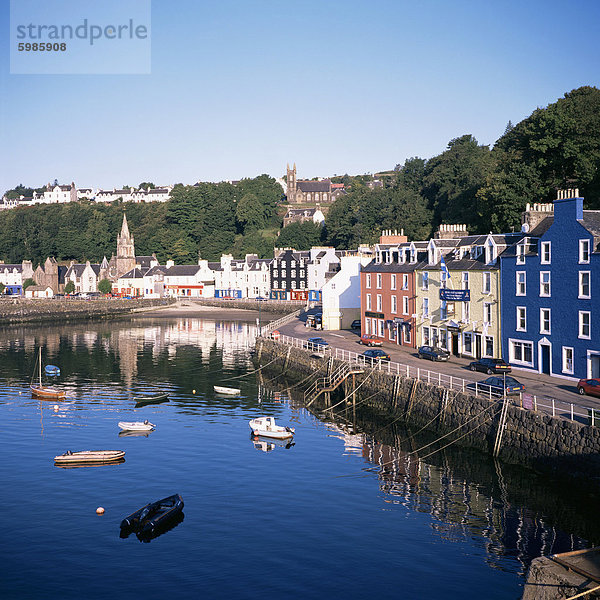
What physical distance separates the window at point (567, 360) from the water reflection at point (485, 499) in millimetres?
10258

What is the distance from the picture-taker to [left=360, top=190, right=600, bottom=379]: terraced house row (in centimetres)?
4434

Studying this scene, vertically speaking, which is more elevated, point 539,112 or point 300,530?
point 539,112

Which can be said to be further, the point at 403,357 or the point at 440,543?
the point at 403,357

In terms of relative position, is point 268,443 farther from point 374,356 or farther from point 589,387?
point 589,387

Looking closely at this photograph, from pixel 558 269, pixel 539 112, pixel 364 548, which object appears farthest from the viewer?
pixel 539 112

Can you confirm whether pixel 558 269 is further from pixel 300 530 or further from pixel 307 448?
pixel 300 530

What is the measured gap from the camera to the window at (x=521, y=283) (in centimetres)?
4997

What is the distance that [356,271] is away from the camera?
Result: 89.8 meters

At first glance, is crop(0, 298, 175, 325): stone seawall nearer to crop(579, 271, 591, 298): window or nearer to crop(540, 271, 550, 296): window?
crop(540, 271, 550, 296): window

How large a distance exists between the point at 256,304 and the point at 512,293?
104534mm

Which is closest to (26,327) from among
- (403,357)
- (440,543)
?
(403,357)

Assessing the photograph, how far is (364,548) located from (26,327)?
4502 inches

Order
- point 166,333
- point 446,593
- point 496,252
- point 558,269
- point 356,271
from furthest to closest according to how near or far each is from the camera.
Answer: point 166,333 → point 356,271 → point 496,252 → point 558,269 → point 446,593

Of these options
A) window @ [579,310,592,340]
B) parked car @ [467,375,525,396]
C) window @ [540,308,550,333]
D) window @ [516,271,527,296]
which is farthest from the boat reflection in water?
window @ [516,271,527,296]
